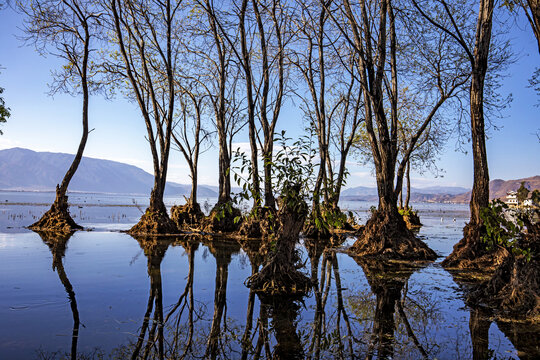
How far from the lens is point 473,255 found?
9.55 m

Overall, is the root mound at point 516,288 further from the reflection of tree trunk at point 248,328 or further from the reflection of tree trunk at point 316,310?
the reflection of tree trunk at point 248,328

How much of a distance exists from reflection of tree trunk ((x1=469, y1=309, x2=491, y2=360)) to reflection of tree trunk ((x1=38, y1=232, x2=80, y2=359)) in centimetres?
412

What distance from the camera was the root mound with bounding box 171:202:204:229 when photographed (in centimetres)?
1925

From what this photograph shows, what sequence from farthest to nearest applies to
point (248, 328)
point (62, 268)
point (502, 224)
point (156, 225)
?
point (156, 225) → point (62, 268) → point (502, 224) → point (248, 328)

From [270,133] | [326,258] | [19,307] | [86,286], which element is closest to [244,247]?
[326,258]

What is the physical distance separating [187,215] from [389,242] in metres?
11.5

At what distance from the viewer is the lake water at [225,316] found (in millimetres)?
3889

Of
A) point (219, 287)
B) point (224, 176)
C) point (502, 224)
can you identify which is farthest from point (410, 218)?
point (219, 287)

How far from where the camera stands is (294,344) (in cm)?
404

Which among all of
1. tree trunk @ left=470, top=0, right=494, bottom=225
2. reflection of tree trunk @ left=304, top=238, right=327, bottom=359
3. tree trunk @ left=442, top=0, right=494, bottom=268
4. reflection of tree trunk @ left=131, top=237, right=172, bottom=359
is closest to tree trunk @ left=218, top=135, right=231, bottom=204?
reflection of tree trunk @ left=131, top=237, right=172, bottom=359

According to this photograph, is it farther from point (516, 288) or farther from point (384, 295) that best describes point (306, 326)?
point (516, 288)

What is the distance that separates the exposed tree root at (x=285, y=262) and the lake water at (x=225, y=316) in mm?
301

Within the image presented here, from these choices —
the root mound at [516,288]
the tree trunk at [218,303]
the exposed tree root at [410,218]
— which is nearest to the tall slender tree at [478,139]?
the root mound at [516,288]

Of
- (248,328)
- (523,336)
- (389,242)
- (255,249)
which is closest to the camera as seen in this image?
(523,336)
